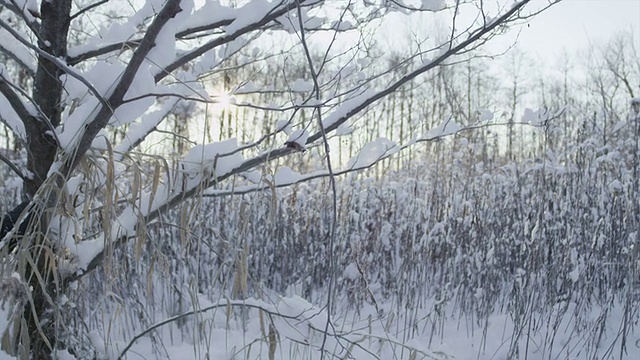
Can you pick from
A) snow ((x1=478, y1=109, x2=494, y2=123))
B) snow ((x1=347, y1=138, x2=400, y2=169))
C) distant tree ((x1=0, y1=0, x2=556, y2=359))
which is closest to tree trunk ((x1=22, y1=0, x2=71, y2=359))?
distant tree ((x1=0, y1=0, x2=556, y2=359))

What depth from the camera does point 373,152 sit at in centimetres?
179

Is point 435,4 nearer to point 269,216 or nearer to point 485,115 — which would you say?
point 485,115

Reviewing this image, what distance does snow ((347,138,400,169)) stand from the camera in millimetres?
1770

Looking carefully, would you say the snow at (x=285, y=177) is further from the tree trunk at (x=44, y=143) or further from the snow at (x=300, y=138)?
the tree trunk at (x=44, y=143)

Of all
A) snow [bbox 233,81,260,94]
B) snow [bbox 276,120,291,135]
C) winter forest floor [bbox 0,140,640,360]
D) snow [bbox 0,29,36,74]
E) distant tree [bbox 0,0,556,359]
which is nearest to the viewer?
distant tree [bbox 0,0,556,359]

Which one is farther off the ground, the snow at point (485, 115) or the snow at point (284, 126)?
the snow at point (485, 115)

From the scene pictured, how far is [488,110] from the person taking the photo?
2.00 m

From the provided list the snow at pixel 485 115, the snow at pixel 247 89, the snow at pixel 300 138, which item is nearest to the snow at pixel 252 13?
the snow at pixel 300 138

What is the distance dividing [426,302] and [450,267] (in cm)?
28

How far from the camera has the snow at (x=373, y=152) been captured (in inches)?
69.7

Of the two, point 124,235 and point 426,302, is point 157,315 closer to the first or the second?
point 426,302

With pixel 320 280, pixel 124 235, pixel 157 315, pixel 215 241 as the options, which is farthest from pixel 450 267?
pixel 124 235

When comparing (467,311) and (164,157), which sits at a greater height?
(164,157)

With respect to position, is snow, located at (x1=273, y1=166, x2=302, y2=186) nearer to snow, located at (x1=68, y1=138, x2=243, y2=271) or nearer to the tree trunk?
snow, located at (x1=68, y1=138, x2=243, y2=271)
